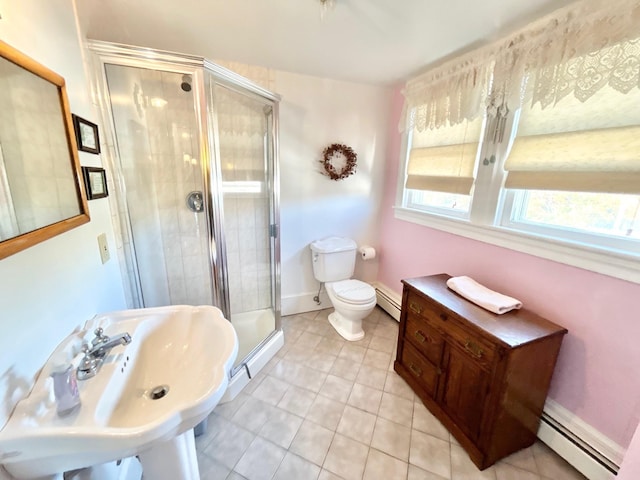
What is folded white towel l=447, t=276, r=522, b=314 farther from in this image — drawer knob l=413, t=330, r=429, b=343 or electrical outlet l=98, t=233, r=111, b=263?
electrical outlet l=98, t=233, r=111, b=263

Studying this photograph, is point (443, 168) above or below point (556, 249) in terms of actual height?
above

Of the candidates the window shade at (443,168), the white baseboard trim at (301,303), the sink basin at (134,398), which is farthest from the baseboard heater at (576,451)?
the white baseboard trim at (301,303)

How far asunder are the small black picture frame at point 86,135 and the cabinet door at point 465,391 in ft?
6.52

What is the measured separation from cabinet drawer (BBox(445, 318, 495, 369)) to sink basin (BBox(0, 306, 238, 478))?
3.66 ft

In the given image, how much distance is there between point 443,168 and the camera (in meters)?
1.96

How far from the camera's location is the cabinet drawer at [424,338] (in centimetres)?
151

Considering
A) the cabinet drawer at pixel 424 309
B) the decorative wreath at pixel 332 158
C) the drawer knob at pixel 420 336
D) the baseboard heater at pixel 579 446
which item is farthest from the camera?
the decorative wreath at pixel 332 158

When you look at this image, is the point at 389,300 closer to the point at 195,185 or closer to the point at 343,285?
the point at 343,285

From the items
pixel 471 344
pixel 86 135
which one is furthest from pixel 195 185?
pixel 471 344

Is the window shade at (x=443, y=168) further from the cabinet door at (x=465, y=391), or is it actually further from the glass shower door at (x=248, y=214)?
the glass shower door at (x=248, y=214)

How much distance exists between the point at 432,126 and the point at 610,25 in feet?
3.13

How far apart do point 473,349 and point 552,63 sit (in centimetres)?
141

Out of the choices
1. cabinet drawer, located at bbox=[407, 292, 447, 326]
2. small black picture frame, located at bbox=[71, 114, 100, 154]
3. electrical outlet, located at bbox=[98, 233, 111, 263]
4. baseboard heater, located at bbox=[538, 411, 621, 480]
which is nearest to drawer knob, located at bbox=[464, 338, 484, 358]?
cabinet drawer, located at bbox=[407, 292, 447, 326]

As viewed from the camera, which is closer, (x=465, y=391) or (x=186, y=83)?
(x=465, y=391)
